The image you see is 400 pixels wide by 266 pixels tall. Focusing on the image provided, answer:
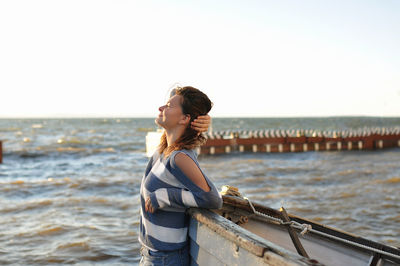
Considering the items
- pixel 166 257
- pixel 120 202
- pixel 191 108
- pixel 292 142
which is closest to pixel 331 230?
pixel 166 257

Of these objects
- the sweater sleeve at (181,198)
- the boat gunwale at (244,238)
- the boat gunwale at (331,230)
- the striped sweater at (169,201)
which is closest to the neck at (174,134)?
the striped sweater at (169,201)

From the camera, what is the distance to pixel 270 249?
203 centimetres

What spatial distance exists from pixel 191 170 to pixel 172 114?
1.41ft

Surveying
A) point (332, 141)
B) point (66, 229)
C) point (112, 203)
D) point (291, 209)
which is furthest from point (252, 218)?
point (332, 141)

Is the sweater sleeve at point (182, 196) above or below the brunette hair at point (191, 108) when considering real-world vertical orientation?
below

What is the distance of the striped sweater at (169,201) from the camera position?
2475 mm

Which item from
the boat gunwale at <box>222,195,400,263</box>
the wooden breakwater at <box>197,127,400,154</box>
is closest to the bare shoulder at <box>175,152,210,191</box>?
the boat gunwale at <box>222,195,400,263</box>

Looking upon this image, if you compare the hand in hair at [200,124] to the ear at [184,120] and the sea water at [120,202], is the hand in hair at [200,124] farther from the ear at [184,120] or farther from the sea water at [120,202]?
the sea water at [120,202]

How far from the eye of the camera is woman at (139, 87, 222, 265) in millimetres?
2477

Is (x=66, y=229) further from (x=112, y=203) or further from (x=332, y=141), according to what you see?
(x=332, y=141)

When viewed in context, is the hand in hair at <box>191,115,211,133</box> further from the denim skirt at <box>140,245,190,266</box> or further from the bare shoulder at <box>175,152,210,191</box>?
the denim skirt at <box>140,245,190,266</box>

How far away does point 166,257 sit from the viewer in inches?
101

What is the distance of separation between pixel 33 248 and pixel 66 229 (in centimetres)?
112

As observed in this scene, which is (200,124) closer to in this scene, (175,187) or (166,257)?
(175,187)
